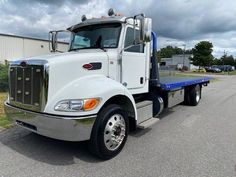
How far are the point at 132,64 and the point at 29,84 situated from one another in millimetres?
2172

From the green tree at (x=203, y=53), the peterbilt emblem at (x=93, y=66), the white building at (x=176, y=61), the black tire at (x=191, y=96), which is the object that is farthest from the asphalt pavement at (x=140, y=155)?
the green tree at (x=203, y=53)

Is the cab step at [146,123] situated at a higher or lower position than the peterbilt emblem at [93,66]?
lower

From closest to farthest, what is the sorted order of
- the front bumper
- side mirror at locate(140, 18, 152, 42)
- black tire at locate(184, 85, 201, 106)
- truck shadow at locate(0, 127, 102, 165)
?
the front bumper → truck shadow at locate(0, 127, 102, 165) → side mirror at locate(140, 18, 152, 42) → black tire at locate(184, 85, 201, 106)

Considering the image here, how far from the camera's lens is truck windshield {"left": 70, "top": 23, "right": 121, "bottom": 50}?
14.4 ft

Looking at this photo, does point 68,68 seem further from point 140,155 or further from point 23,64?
point 140,155

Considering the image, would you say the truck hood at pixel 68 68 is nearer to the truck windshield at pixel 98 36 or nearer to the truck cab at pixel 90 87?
the truck cab at pixel 90 87

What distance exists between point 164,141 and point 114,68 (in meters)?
1.90

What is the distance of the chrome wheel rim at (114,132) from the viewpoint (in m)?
3.67

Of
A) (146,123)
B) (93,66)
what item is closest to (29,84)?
(93,66)

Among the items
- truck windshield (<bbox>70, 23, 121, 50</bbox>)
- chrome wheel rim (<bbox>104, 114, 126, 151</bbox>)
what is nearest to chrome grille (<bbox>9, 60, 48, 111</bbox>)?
chrome wheel rim (<bbox>104, 114, 126, 151</bbox>)

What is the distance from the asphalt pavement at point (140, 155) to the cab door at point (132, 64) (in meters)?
1.22

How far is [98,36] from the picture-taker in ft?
15.0

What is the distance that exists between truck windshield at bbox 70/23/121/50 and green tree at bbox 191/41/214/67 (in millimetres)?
55010

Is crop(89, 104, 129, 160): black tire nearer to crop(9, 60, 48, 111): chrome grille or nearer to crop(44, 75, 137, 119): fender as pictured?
crop(44, 75, 137, 119): fender
